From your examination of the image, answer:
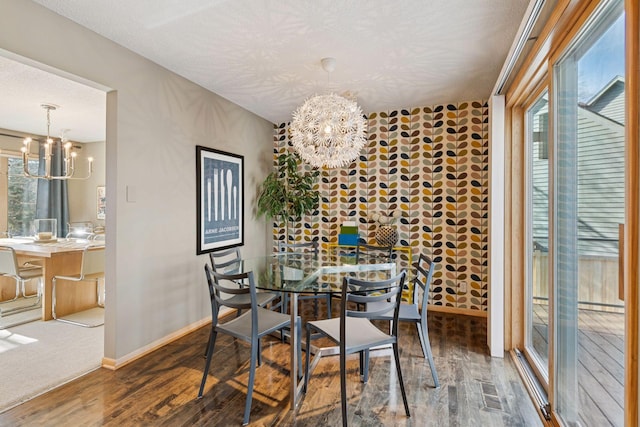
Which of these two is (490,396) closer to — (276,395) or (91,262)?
(276,395)

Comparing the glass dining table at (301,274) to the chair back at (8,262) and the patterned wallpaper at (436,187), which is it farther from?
the chair back at (8,262)

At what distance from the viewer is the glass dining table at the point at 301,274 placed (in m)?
2.05

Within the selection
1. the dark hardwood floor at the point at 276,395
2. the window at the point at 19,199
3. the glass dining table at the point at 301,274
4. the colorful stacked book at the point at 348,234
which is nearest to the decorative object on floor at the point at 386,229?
the colorful stacked book at the point at 348,234

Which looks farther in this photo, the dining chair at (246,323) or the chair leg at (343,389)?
the dining chair at (246,323)

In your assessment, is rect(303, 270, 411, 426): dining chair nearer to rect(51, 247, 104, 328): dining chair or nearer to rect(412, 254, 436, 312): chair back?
rect(412, 254, 436, 312): chair back

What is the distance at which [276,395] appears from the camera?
7.09 feet

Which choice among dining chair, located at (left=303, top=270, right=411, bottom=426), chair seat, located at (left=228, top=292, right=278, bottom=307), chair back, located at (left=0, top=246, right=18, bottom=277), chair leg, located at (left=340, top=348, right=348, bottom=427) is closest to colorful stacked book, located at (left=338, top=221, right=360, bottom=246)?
chair seat, located at (left=228, top=292, right=278, bottom=307)

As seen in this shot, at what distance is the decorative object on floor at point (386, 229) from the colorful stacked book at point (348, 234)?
0.27 meters

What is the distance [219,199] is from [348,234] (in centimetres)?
167

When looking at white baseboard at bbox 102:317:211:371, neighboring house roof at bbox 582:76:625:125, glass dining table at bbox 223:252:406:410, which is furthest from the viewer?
white baseboard at bbox 102:317:211:371

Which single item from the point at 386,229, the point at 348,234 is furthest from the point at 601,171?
the point at 348,234

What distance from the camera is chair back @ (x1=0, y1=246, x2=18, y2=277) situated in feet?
11.8

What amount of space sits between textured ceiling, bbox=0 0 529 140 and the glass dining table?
1.74 meters

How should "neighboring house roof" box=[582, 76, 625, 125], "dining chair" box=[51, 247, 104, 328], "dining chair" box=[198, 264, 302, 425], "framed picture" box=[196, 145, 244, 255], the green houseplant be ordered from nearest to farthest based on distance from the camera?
"neighboring house roof" box=[582, 76, 625, 125] < "dining chair" box=[198, 264, 302, 425] < "framed picture" box=[196, 145, 244, 255] < "dining chair" box=[51, 247, 104, 328] < the green houseplant
